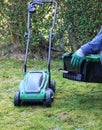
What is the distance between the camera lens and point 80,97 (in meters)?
5.07

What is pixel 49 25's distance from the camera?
23.7 feet

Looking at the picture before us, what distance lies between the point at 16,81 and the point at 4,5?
2.06 meters

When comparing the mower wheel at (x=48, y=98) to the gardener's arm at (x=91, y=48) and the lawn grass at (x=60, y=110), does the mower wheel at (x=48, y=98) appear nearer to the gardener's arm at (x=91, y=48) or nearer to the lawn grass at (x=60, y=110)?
the lawn grass at (x=60, y=110)

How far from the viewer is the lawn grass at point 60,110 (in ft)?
13.2

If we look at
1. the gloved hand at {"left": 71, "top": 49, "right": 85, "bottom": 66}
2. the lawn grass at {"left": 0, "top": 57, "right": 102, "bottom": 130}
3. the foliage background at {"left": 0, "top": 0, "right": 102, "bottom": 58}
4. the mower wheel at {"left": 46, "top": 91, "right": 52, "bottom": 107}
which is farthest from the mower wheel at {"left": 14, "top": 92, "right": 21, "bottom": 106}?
the foliage background at {"left": 0, "top": 0, "right": 102, "bottom": 58}

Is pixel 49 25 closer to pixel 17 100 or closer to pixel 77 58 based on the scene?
pixel 17 100

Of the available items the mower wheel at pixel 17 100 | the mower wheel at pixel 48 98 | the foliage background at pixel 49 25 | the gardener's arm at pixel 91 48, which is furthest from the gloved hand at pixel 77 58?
the foliage background at pixel 49 25

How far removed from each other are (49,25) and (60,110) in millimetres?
3017

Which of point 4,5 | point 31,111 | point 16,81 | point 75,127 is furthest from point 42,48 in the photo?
point 75,127

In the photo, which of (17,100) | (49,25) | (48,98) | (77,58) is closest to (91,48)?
(77,58)

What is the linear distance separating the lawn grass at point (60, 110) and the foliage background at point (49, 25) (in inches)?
56.3

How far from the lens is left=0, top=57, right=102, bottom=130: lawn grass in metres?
4.01

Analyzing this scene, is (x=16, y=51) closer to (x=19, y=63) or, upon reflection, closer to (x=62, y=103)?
(x=19, y=63)

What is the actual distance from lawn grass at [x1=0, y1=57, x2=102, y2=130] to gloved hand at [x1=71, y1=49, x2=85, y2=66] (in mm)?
581
